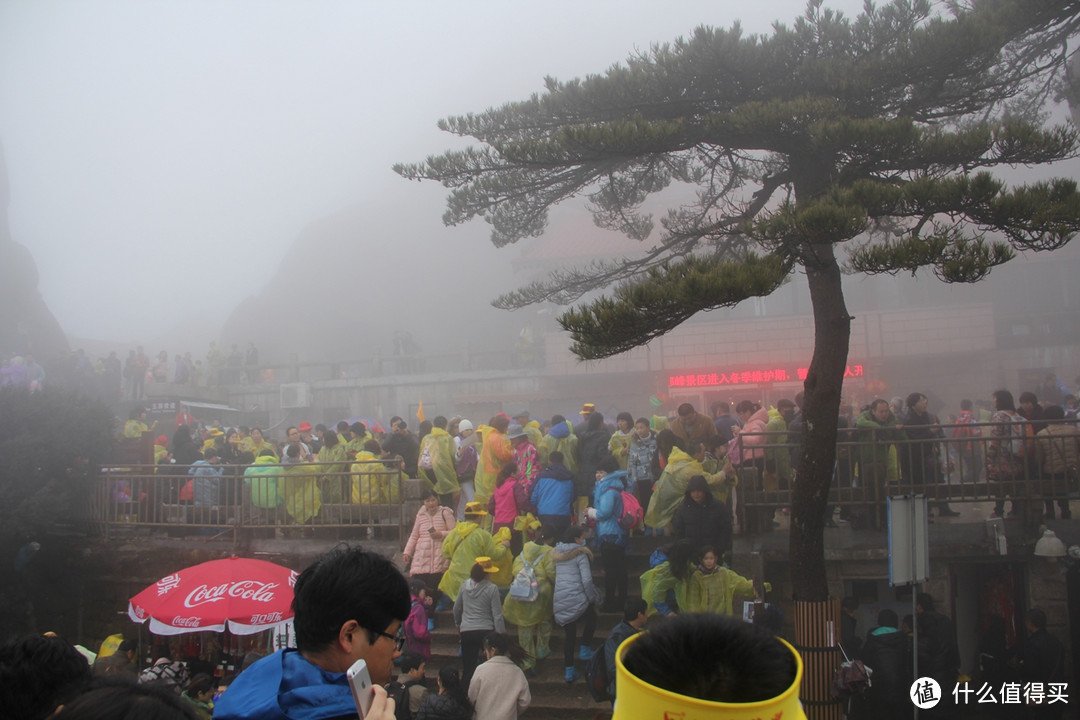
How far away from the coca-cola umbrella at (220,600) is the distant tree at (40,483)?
4.51 m

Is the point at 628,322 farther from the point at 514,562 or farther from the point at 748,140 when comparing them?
the point at 514,562

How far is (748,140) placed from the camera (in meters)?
7.79

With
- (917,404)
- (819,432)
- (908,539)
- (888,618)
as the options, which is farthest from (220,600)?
(917,404)

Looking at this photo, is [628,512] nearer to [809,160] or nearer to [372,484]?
[372,484]

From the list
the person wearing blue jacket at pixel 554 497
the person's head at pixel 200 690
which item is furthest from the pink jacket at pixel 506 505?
the person's head at pixel 200 690

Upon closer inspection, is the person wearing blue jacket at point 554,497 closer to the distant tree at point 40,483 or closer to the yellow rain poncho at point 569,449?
the yellow rain poncho at point 569,449

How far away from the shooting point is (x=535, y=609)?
7977 mm

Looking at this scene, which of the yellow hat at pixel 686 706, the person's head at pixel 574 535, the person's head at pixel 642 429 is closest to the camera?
the yellow hat at pixel 686 706

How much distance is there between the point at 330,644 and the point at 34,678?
1.01 meters

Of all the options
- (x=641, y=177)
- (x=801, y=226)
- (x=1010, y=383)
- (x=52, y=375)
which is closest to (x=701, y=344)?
(x=1010, y=383)

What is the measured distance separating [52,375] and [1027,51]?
959 inches

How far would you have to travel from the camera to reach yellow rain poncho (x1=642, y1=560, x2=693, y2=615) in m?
7.56

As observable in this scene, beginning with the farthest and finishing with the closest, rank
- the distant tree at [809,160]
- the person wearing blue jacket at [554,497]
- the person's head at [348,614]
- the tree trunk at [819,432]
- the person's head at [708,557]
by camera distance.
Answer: the person wearing blue jacket at [554,497] < the person's head at [708,557] < the tree trunk at [819,432] < the distant tree at [809,160] < the person's head at [348,614]

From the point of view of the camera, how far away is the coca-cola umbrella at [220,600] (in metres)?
7.72
